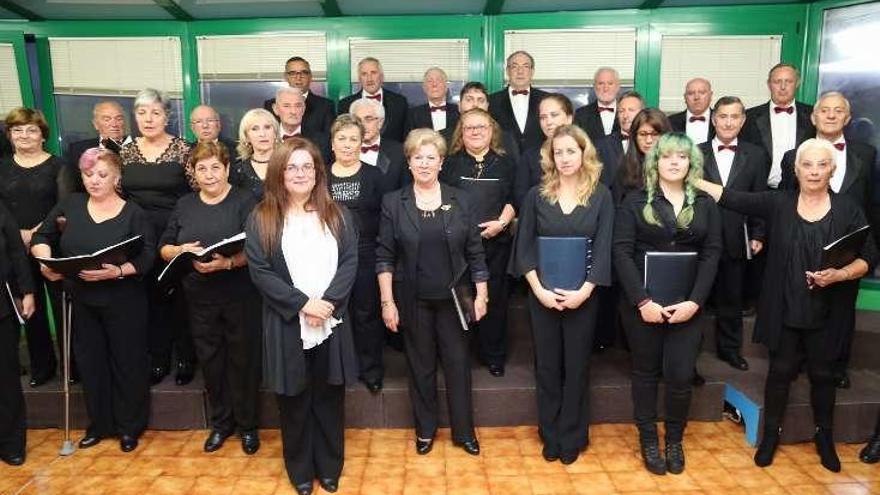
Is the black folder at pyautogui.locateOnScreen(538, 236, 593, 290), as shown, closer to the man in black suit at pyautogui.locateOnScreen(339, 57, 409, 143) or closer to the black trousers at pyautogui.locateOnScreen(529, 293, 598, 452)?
the black trousers at pyautogui.locateOnScreen(529, 293, 598, 452)

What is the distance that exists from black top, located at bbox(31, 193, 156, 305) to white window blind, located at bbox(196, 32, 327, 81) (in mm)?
2642

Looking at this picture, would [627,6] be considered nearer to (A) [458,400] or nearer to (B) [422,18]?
(B) [422,18]

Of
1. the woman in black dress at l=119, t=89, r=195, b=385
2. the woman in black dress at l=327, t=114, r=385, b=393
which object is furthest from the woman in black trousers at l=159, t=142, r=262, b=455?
the woman in black dress at l=327, t=114, r=385, b=393

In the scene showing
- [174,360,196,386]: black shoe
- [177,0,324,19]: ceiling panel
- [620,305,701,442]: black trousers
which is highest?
[177,0,324,19]: ceiling panel

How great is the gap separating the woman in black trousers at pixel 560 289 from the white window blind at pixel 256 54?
318 cm

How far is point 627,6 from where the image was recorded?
541cm

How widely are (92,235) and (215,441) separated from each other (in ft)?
4.29

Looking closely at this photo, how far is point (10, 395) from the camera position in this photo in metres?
3.39

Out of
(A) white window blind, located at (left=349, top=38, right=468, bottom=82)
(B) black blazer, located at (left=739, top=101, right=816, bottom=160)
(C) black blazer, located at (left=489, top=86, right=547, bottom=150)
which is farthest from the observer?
(A) white window blind, located at (left=349, top=38, right=468, bottom=82)

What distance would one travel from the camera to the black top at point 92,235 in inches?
130

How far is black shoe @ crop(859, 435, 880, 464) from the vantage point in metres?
3.35

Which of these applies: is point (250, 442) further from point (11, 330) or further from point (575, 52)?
point (575, 52)

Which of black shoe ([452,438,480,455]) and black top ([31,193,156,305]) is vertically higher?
black top ([31,193,156,305])

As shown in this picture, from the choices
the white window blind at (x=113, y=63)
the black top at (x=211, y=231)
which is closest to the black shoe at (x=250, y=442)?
the black top at (x=211, y=231)
